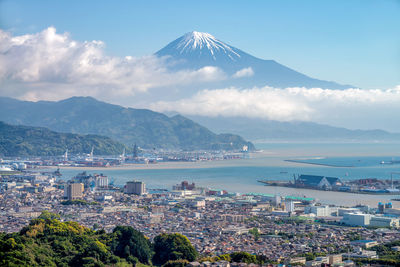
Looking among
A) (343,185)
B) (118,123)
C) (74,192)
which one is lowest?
A: (74,192)

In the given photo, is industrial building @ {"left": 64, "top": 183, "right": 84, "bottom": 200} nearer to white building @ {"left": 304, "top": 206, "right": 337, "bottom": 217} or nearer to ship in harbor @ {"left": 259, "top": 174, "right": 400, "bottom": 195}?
white building @ {"left": 304, "top": 206, "right": 337, "bottom": 217}

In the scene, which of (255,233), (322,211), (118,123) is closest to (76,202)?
(322,211)

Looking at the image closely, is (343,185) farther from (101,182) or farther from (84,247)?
(84,247)

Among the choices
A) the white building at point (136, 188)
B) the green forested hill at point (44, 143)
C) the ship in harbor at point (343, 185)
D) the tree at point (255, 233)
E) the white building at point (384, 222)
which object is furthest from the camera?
the green forested hill at point (44, 143)

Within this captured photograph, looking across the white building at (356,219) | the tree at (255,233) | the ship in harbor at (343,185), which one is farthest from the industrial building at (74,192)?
the white building at (356,219)

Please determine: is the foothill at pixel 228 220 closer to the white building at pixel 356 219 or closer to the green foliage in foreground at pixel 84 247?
the white building at pixel 356 219
